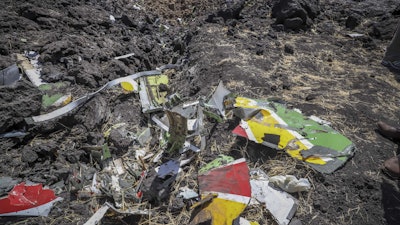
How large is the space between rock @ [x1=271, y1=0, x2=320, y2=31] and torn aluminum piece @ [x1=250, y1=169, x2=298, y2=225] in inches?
148

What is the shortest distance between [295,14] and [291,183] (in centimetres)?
399

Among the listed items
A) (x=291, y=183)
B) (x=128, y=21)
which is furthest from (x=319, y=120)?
(x=128, y=21)

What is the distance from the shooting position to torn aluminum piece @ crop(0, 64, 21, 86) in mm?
3268

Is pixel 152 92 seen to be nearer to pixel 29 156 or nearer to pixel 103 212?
pixel 29 156

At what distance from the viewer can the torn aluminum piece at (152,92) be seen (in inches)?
139

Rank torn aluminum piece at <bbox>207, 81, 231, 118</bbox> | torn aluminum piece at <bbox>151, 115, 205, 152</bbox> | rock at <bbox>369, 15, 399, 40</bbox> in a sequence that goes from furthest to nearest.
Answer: rock at <bbox>369, 15, 399, 40</bbox>, torn aluminum piece at <bbox>207, 81, 231, 118</bbox>, torn aluminum piece at <bbox>151, 115, 205, 152</bbox>

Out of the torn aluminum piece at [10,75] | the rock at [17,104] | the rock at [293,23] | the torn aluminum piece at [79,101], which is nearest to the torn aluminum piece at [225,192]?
the torn aluminum piece at [79,101]

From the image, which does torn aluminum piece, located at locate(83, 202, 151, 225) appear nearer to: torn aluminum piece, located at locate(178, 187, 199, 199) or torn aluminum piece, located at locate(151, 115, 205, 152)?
torn aluminum piece, located at locate(178, 187, 199, 199)

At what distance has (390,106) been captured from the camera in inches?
146

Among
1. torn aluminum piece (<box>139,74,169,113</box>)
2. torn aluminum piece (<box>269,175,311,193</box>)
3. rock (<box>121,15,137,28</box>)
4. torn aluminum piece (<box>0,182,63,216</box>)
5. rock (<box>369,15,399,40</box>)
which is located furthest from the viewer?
rock (<box>121,15,137,28</box>)

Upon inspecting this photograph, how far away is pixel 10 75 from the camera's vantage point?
3350 millimetres

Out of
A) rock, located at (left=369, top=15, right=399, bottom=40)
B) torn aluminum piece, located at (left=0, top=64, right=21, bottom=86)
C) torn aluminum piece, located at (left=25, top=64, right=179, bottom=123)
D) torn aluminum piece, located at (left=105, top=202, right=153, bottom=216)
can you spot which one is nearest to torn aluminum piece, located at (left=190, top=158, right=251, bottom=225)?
torn aluminum piece, located at (left=105, top=202, right=153, bottom=216)

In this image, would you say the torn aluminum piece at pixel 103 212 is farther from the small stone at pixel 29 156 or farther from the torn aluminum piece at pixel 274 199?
the torn aluminum piece at pixel 274 199

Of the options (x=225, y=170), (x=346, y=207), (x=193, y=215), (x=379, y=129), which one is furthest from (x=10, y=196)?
(x=379, y=129)
